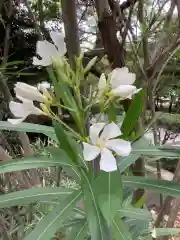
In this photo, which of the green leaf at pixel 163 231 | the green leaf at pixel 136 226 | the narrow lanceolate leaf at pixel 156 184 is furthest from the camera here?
the green leaf at pixel 163 231

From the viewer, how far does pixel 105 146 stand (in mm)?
507

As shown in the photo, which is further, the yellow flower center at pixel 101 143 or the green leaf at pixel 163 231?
the green leaf at pixel 163 231

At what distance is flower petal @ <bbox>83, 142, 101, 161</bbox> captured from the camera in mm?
488

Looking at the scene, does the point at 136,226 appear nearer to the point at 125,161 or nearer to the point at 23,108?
the point at 125,161

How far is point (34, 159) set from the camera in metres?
0.63

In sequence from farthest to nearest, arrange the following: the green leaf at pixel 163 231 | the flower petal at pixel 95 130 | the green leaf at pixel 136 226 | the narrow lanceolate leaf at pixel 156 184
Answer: the green leaf at pixel 163 231, the green leaf at pixel 136 226, the narrow lanceolate leaf at pixel 156 184, the flower petal at pixel 95 130

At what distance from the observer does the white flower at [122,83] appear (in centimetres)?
52

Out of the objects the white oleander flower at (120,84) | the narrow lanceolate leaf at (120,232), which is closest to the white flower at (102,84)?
the white oleander flower at (120,84)

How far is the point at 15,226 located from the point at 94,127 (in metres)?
1.00

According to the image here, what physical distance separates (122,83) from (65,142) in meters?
0.12

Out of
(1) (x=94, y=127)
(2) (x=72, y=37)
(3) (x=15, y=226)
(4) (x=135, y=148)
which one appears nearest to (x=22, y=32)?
(3) (x=15, y=226)

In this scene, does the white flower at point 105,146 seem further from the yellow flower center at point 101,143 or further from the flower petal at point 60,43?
the flower petal at point 60,43

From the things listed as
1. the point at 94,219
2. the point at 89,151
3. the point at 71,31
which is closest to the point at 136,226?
the point at 94,219

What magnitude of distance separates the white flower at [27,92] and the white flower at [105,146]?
3.8 inches
